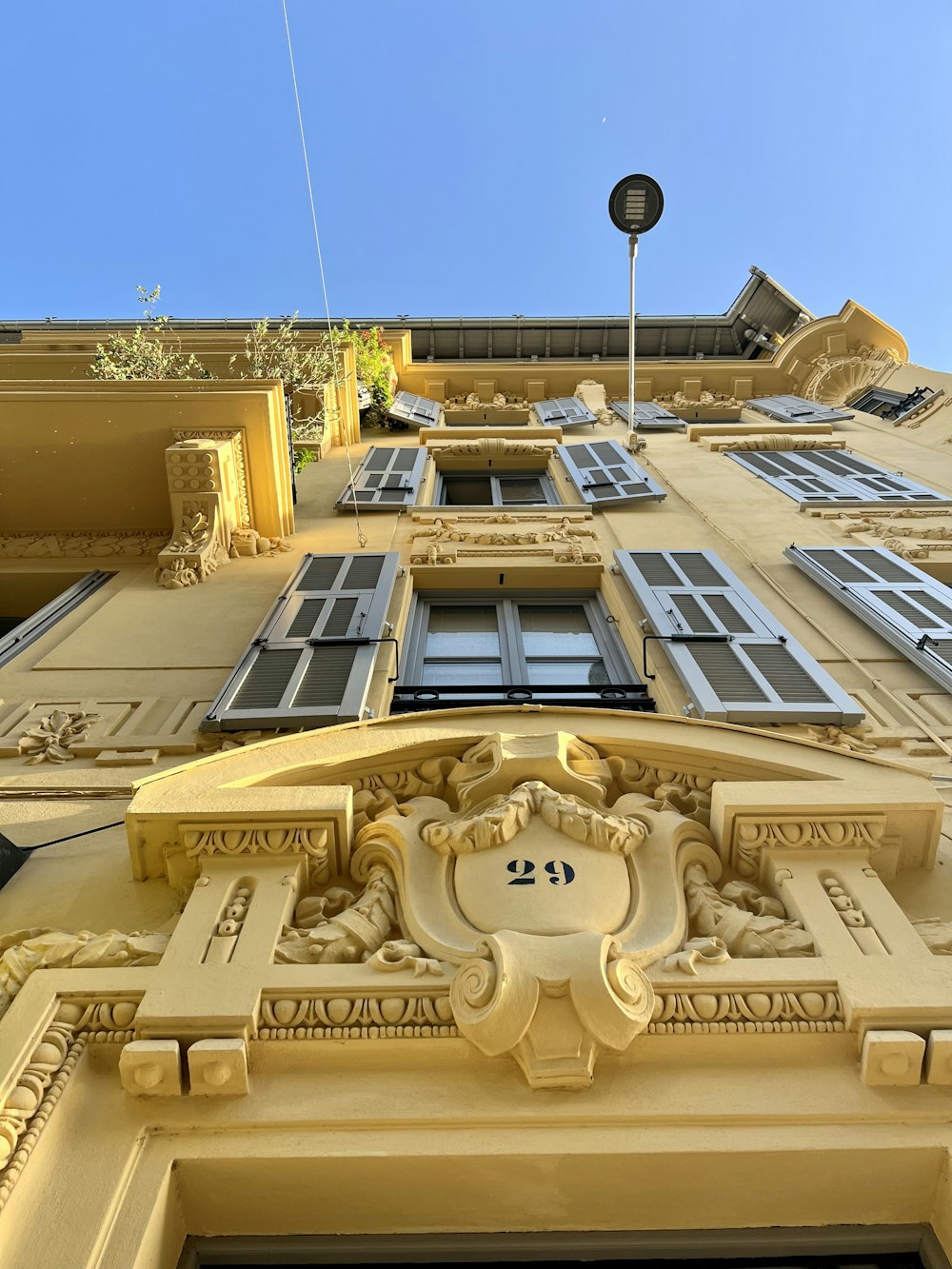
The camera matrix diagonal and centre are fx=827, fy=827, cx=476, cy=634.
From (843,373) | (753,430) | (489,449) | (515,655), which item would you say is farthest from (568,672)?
(843,373)

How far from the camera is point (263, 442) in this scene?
385 inches

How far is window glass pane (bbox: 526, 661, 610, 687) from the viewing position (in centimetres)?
752

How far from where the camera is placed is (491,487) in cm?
1438

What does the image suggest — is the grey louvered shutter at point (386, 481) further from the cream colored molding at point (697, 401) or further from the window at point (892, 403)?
the window at point (892, 403)

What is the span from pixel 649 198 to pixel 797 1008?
15698mm

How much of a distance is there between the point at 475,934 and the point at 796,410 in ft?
55.5

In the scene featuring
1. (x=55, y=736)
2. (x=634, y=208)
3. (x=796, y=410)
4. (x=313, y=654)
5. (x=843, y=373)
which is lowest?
(x=55, y=736)

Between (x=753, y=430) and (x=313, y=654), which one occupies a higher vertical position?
(x=753, y=430)

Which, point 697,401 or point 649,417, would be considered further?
point 697,401

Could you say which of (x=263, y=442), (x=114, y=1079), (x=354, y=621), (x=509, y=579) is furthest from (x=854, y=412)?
(x=114, y=1079)

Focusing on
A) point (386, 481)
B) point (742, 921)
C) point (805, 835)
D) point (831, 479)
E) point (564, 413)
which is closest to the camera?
point (742, 921)

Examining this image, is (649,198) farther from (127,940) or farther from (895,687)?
(127,940)

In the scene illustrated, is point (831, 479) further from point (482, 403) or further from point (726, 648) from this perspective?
point (482, 403)

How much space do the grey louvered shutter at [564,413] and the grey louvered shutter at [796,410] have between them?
13.4 feet
